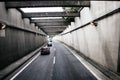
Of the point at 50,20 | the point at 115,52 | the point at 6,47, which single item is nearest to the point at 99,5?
the point at 115,52

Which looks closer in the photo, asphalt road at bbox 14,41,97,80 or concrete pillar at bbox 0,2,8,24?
asphalt road at bbox 14,41,97,80

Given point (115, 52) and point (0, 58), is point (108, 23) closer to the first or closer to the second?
point (115, 52)

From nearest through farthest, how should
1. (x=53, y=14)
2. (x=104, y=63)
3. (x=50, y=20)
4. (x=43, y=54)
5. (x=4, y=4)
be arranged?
(x=104, y=63) < (x=4, y=4) < (x=53, y=14) < (x=43, y=54) < (x=50, y=20)

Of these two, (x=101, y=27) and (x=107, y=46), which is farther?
(x=101, y=27)

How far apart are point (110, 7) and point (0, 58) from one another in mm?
10188

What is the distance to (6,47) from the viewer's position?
15812mm

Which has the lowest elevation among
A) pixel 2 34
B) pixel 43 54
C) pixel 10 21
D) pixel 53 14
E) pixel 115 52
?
pixel 43 54

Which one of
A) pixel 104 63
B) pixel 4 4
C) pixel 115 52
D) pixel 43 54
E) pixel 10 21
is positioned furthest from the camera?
pixel 43 54

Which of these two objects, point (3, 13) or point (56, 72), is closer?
point (56, 72)

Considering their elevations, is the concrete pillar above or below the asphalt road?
above

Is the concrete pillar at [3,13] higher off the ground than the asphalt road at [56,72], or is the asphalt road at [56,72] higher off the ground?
the concrete pillar at [3,13]

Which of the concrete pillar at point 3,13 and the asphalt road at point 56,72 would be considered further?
the concrete pillar at point 3,13

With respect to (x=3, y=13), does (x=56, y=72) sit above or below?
below

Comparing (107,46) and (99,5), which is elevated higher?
(99,5)
